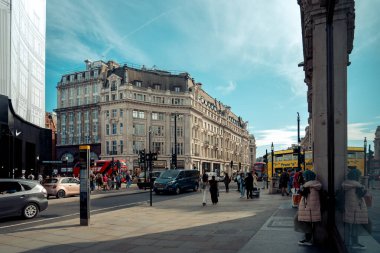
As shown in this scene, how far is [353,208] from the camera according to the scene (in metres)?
6.08

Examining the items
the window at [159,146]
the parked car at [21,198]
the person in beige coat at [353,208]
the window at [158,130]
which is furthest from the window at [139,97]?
the person in beige coat at [353,208]

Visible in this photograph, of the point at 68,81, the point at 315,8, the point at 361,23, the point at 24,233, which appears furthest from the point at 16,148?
the point at 68,81

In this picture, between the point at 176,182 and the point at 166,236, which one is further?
the point at 176,182

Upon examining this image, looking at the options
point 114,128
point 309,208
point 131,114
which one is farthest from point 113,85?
point 309,208

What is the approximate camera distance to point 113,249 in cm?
792

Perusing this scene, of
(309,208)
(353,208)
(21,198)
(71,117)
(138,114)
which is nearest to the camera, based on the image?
(353,208)

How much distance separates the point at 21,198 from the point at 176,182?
49.3 ft

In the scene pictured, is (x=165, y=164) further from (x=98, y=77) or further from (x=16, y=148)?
(x=16, y=148)

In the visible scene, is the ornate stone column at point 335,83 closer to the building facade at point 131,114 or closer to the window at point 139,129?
the building facade at point 131,114

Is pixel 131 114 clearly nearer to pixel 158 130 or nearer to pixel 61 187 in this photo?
pixel 158 130

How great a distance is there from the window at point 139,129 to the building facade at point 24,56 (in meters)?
33.8

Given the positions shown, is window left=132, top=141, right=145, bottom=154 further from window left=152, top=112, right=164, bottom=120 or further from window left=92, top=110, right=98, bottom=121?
window left=92, top=110, right=98, bottom=121

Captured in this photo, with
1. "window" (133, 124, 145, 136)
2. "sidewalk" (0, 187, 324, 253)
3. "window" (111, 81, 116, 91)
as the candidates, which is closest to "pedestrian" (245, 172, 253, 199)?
"sidewalk" (0, 187, 324, 253)

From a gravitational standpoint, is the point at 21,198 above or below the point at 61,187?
above
